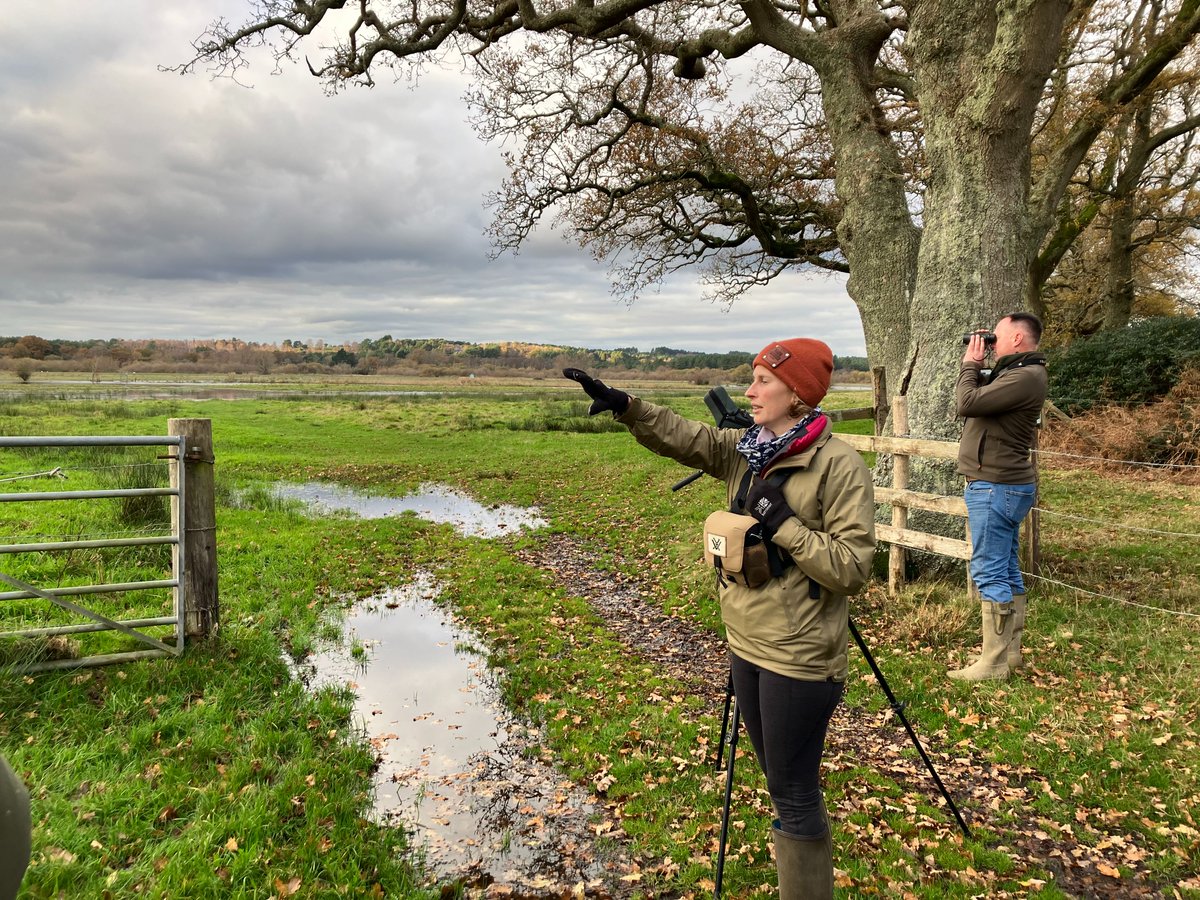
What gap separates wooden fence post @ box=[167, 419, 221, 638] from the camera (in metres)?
5.83

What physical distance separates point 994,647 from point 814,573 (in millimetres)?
4346

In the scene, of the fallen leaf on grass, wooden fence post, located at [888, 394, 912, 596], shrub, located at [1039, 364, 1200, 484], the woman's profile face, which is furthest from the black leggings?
shrub, located at [1039, 364, 1200, 484]

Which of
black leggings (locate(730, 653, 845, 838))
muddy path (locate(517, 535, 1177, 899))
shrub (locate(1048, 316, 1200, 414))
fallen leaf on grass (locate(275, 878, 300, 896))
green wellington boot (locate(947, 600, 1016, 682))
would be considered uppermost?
shrub (locate(1048, 316, 1200, 414))

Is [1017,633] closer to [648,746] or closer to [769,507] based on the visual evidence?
[648,746]

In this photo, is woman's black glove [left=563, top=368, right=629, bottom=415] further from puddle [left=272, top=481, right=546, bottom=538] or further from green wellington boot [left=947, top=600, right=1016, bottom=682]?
puddle [left=272, top=481, right=546, bottom=538]

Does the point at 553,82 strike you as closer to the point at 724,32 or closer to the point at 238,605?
the point at 724,32

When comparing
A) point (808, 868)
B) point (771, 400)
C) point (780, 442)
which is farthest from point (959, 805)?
point (771, 400)

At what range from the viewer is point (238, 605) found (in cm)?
801

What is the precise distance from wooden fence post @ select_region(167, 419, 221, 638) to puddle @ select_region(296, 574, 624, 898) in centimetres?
116

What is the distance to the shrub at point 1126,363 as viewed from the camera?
1661 centimetres

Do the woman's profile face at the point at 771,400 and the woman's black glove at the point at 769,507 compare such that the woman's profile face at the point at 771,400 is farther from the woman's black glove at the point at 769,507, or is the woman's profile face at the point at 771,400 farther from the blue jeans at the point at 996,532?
the blue jeans at the point at 996,532

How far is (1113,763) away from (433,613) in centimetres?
721

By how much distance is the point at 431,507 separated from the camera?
1581 cm

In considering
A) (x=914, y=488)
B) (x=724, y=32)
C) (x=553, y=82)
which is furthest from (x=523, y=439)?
(x=914, y=488)
